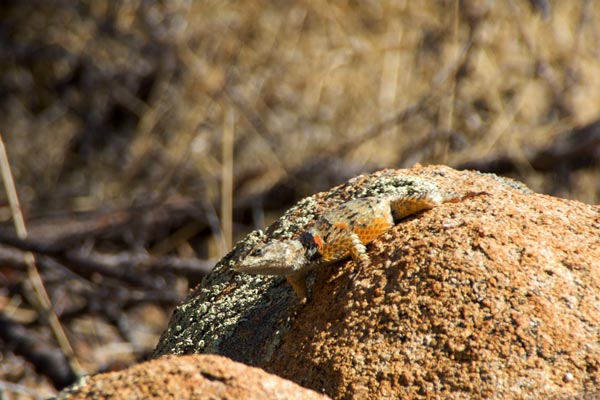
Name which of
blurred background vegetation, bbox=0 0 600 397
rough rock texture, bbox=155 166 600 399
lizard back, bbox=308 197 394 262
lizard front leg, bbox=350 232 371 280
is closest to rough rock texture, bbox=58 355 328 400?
rough rock texture, bbox=155 166 600 399

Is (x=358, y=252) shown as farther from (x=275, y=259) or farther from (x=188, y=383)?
(x=188, y=383)

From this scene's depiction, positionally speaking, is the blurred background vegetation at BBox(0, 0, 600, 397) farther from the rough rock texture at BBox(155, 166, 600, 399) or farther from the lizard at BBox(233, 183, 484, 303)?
the rough rock texture at BBox(155, 166, 600, 399)

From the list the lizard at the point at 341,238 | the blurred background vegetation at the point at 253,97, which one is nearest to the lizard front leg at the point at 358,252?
the lizard at the point at 341,238

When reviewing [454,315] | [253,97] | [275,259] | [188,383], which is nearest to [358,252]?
[275,259]

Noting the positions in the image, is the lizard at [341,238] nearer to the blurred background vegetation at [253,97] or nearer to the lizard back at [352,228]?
the lizard back at [352,228]

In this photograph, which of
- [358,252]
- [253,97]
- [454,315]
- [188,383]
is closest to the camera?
[188,383]

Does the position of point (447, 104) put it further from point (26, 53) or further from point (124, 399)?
point (124, 399)
